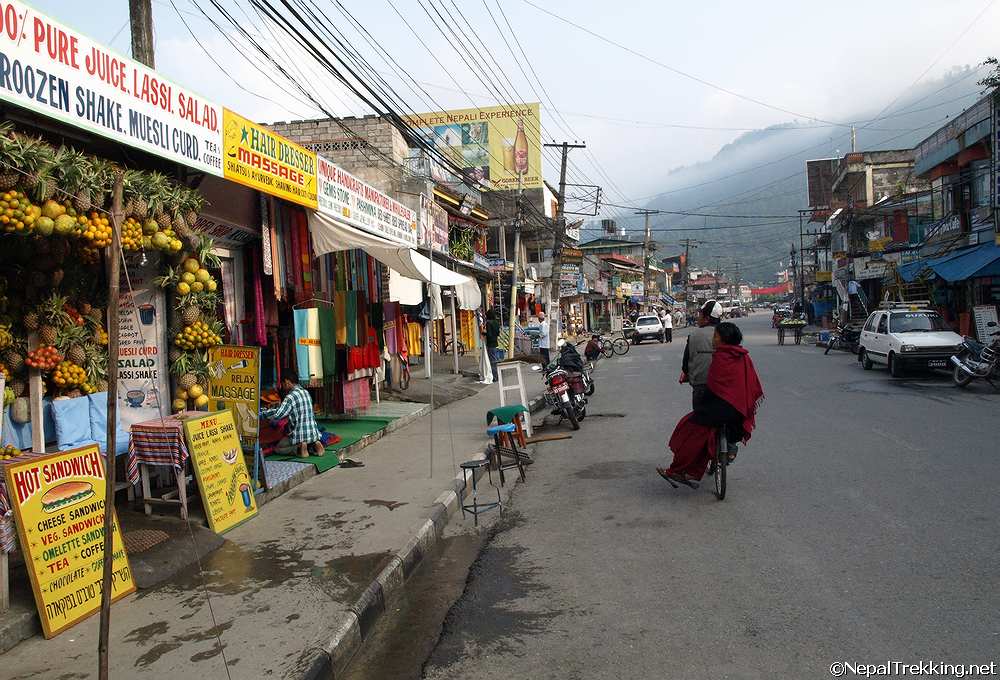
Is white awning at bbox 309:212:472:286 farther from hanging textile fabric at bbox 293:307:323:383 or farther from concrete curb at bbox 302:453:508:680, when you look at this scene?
concrete curb at bbox 302:453:508:680

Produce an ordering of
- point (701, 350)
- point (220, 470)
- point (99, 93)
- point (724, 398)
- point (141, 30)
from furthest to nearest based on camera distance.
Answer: point (701, 350) → point (141, 30) → point (724, 398) → point (220, 470) → point (99, 93)

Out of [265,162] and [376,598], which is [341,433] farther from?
[376,598]

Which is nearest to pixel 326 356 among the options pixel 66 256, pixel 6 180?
pixel 66 256

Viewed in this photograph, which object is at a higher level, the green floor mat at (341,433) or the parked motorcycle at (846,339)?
the parked motorcycle at (846,339)

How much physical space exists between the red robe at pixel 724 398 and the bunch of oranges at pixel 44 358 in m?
5.75

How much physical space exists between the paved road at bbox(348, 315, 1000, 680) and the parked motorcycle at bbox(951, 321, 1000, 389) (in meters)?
5.57

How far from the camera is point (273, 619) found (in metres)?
4.48

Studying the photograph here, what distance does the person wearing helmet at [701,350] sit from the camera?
25.1ft

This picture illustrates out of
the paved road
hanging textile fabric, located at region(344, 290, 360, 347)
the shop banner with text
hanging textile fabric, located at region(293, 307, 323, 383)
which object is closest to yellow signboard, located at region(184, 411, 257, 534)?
the paved road

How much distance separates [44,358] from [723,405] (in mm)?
5984

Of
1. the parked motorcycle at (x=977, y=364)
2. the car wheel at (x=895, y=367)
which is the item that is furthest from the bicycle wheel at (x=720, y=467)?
the car wheel at (x=895, y=367)

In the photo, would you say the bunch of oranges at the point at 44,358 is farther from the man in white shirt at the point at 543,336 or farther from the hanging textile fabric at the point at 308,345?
the man in white shirt at the point at 543,336

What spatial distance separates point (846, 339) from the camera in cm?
2603

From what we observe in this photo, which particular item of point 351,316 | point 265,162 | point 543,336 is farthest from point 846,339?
point 265,162
